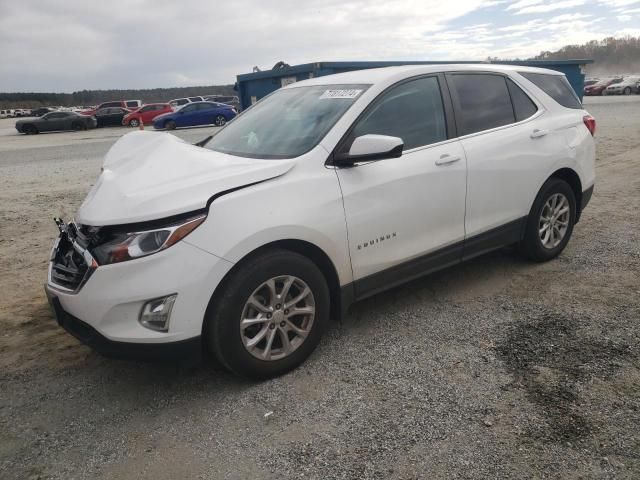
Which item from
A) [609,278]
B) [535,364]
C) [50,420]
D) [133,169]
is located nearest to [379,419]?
[535,364]

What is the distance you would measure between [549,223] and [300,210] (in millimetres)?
2716

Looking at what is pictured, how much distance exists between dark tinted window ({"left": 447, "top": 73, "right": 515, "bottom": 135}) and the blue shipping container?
3819 mm

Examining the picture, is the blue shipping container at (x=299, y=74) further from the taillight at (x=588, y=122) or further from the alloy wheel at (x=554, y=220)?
the alloy wheel at (x=554, y=220)

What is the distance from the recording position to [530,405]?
2695mm

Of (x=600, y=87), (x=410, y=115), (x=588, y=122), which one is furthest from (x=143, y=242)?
(x=600, y=87)

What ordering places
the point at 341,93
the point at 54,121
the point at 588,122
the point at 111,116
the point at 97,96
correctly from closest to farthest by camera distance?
the point at 341,93 → the point at 588,122 → the point at 54,121 → the point at 111,116 → the point at 97,96

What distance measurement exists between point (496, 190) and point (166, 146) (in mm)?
2518

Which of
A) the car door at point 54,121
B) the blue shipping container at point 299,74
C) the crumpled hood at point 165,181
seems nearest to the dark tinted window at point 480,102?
the crumpled hood at point 165,181

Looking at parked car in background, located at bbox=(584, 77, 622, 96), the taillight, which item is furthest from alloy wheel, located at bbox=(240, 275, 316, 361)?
parked car in background, located at bbox=(584, 77, 622, 96)

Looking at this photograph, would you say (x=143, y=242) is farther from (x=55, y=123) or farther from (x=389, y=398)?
(x=55, y=123)

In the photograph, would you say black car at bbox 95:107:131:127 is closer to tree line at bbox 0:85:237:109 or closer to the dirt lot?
the dirt lot

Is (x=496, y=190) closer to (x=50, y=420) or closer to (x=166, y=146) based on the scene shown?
(x=166, y=146)

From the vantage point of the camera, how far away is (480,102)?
4.07m

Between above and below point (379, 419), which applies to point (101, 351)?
above
